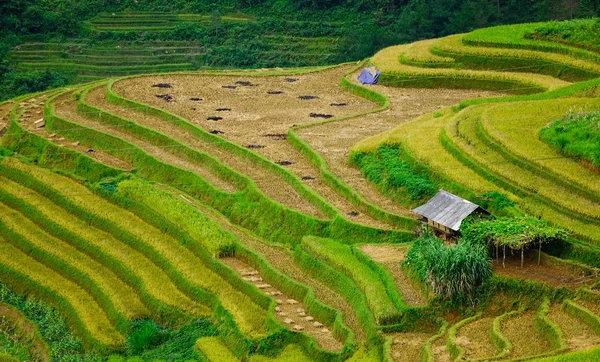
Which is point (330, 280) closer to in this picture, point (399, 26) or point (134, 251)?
point (134, 251)

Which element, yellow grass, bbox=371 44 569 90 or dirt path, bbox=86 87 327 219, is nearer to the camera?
dirt path, bbox=86 87 327 219

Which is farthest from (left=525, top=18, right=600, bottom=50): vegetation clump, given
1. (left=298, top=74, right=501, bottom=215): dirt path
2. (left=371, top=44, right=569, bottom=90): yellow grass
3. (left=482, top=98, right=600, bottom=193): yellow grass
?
(left=482, top=98, right=600, bottom=193): yellow grass

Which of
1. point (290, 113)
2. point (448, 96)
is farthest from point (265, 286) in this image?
point (448, 96)

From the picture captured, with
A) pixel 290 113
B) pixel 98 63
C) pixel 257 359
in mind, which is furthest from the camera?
pixel 98 63

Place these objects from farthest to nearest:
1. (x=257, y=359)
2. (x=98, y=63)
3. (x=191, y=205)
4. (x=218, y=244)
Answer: (x=98, y=63)
(x=191, y=205)
(x=218, y=244)
(x=257, y=359)

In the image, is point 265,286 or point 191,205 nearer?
point 265,286

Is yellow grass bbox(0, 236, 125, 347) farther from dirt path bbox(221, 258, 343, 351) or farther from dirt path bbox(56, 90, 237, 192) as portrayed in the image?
dirt path bbox(56, 90, 237, 192)

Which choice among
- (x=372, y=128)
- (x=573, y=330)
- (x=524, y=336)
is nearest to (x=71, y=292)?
(x=372, y=128)
